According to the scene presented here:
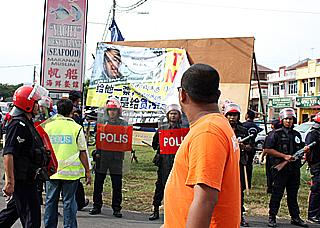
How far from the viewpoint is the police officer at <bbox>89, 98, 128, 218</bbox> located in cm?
888

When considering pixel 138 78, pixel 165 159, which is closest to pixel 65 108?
pixel 165 159

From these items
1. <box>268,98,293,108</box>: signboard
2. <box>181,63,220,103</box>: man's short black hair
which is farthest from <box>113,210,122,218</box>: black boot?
<box>268,98,293,108</box>: signboard

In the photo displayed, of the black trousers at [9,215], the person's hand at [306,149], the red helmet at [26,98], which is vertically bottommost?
the black trousers at [9,215]

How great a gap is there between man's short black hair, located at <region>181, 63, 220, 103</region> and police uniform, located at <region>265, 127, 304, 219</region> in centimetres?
623

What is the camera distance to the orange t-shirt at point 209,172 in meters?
2.66

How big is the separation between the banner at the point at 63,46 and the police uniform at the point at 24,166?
5.28 meters

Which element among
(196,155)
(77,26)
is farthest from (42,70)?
(196,155)

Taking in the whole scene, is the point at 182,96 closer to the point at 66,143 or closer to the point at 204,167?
the point at 204,167

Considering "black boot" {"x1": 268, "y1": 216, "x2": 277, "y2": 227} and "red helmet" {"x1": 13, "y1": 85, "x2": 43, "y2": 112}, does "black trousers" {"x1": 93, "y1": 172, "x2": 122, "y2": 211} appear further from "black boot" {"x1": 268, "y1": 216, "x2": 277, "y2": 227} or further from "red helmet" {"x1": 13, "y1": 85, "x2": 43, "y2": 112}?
"red helmet" {"x1": 13, "y1": 85, "x2": 43, "y2": 112}

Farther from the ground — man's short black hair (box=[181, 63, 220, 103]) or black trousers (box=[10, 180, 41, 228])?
man's short black hair (box=[181, 63, 220, 103])

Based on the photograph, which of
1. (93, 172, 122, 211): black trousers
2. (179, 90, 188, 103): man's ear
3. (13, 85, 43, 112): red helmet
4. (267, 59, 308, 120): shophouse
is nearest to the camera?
(179, 90, 188, 103): man's ear

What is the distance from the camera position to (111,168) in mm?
9000

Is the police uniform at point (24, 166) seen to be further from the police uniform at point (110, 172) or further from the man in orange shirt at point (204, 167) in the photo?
the police uniform at point (110, 172)

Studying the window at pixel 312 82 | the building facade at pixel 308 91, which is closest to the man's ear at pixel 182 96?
the building facade at pixel 308 91
